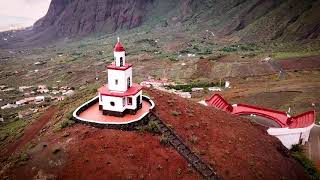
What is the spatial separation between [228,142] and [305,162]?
948 centimetres

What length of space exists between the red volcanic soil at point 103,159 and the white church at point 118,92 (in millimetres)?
3338

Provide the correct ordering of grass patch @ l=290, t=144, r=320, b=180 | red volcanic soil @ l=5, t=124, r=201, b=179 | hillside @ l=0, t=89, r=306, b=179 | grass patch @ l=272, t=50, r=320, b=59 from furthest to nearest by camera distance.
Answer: grass patch @ l=272, t=50, r=320, b=59
grass patch @ l=290, t=144, r=320, b=180
hillside @ l=0, t=89, r=306, b=179
red volcanic soil @ l=5, t=124, r=201, b=179

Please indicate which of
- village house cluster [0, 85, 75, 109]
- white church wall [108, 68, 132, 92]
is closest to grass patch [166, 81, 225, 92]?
village house cluster [0, 85, 75, 109]

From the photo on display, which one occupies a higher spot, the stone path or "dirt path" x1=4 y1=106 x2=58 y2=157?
the stone path

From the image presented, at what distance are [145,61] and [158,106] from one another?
94.7 metres

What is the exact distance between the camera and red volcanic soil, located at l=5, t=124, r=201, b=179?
27906 millimetres

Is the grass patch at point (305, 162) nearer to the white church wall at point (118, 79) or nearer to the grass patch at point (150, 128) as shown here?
the grass patch at point (150, 128)

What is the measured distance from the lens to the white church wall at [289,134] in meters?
41.2

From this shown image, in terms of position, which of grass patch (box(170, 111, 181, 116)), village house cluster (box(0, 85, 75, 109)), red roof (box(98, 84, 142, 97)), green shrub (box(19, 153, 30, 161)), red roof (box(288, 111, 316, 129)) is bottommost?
village house cluster (box(0, 85, 75, 109))

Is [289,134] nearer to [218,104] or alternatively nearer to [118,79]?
[218,104]

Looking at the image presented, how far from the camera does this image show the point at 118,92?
34.6 m

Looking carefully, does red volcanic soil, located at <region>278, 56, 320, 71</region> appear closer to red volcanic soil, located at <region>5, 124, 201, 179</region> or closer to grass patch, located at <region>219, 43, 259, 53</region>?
grass patch, located at <region>219, 43, 259, 53</region>

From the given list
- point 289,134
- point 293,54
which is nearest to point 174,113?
point 289,134

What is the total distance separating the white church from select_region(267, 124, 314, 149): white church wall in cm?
1515
